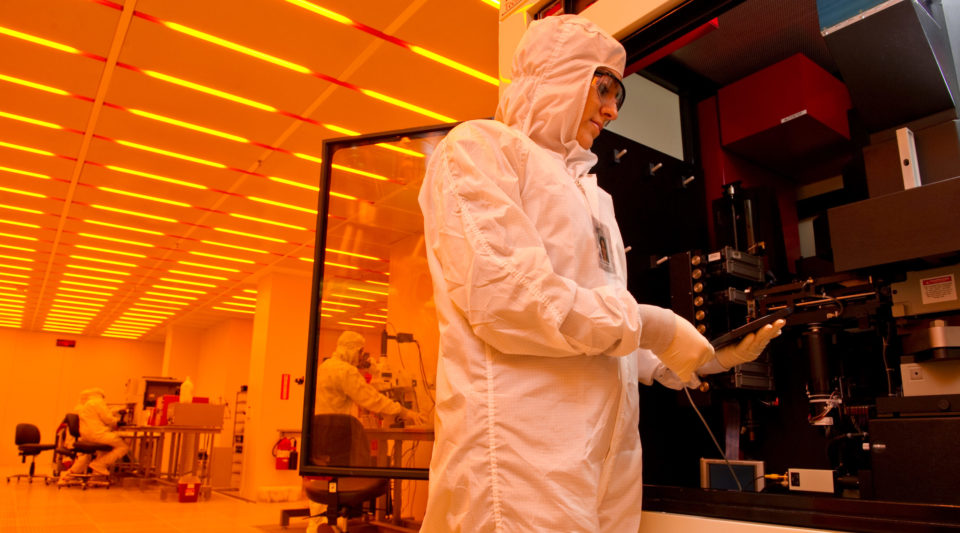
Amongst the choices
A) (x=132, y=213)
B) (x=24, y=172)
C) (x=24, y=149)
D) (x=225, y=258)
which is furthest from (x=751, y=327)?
(x=225, y=258)

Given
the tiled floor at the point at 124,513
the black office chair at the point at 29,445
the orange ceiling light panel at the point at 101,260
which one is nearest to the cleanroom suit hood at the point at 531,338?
the tiled floor at the point at 124,513

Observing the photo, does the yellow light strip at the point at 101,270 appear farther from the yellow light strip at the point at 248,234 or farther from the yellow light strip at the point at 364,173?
the yellow light strip at the point at 364,173

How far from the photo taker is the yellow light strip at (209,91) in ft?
14.0

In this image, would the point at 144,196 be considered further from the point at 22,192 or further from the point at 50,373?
the point at 50,373

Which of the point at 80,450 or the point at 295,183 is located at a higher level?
the point at 295,183

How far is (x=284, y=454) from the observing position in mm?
8430

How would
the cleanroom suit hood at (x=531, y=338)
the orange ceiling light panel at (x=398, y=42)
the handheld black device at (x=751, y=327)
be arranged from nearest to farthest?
the cleanroom suit hood at (x=531, y=338) → the handheld black device at (x=751, y=327) → the orange ceiling light panel at (x=398, y=42)

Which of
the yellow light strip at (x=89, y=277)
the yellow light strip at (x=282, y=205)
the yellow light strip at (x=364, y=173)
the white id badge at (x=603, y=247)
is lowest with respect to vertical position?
the white id badge at (x=603, y=247)

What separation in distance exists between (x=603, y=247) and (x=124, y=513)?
6.50 metres

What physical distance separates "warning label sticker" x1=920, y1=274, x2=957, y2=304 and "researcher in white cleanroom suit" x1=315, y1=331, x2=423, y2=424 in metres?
1.68

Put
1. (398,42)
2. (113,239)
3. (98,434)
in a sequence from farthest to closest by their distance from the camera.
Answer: (98,434) < (113,239) < (398,42)

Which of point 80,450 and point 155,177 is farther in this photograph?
point 80,450

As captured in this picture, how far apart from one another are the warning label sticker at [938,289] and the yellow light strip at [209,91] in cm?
417

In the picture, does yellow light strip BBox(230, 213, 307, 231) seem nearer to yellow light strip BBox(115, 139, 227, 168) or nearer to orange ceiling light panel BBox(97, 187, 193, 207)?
orange ceiling light panel BBox(97, 187, 193, 207)
